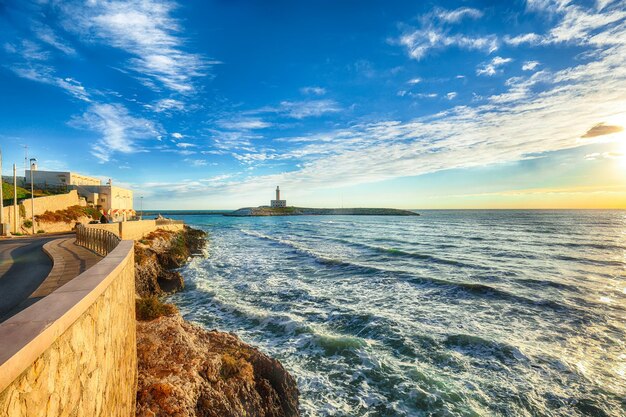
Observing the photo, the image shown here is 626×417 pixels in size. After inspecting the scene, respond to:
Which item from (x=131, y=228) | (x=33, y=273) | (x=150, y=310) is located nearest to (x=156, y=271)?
(x=131, y=228)

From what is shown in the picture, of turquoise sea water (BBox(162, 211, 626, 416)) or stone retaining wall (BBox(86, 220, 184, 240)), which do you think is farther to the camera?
stone retaining wall (BBox(86, 220, 184, 240))

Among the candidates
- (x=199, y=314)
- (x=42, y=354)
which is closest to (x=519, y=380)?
(x=42, y=354)

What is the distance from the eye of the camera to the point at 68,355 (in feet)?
8.46

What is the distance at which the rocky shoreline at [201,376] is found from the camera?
20.2ft

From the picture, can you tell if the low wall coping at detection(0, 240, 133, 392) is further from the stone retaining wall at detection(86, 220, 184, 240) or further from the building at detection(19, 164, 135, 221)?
the building at detection(19, 164, 135, 221)

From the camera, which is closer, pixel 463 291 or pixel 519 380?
pixel 519 380

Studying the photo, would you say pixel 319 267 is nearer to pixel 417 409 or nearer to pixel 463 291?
pixel 463 291

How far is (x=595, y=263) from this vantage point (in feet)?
84.9

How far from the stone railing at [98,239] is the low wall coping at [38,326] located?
8.35m

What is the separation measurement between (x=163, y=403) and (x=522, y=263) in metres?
28.1

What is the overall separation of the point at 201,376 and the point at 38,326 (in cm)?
556

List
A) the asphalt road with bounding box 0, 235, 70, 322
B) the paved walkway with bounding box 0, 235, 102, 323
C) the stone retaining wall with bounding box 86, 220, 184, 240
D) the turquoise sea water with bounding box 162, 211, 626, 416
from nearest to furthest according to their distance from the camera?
1. the paved walkway with bounding box 0, 235, 102, 323
2. the asphalt road with bounding box 0, 235, 70, 322
3. the turquoise sea water with bounding box 162, 211, 626, 416
4. the stone retaining wall with bounding box 86, 220, 184, 240

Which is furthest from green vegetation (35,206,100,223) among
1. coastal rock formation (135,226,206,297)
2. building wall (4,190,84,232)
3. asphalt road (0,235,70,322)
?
asphalt road (0,235,70,322)

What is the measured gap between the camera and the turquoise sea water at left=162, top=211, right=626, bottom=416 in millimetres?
8289
